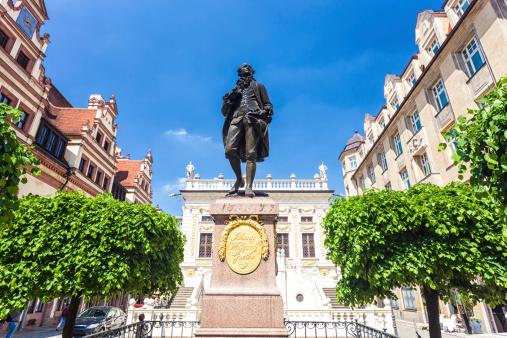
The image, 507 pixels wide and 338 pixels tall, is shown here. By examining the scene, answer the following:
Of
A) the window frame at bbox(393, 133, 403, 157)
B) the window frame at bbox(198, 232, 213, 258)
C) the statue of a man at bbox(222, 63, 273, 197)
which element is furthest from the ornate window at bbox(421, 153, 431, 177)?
the window frame at bbox(198, 232, 213, 258)

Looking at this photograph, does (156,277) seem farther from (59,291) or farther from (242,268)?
(242,268)

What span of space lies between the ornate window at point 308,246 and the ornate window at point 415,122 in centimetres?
1502

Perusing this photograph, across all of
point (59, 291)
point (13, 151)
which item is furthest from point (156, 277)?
point (13, 151)

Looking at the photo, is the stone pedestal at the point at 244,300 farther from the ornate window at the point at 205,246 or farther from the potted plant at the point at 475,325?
the ornate window at the point at 205,246

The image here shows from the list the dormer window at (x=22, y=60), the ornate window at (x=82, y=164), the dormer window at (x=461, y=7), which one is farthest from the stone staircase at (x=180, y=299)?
the dormer window at (x=461, y=7)

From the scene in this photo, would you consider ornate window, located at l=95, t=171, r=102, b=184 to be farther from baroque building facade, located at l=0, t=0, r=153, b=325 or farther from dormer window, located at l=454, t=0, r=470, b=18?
dormer window, located at l=454, t=0, r=470, b=18

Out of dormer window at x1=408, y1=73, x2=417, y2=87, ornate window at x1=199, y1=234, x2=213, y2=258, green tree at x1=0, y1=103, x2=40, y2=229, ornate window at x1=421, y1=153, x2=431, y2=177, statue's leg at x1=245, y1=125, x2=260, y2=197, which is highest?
dormer window at x1=408, y1=73, x2=417, y2=87

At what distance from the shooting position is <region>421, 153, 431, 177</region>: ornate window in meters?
19.6

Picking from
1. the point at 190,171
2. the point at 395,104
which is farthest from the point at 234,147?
the point at 190,171

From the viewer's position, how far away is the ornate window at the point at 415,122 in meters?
20.8

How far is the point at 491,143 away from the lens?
3.56 m

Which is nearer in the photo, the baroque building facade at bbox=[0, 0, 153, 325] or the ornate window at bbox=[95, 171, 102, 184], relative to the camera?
the baroque building facade at bbox=[0, 0, 153, 325]

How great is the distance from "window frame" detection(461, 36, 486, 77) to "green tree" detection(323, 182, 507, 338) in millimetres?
9799

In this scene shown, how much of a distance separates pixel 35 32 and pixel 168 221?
18646mm
